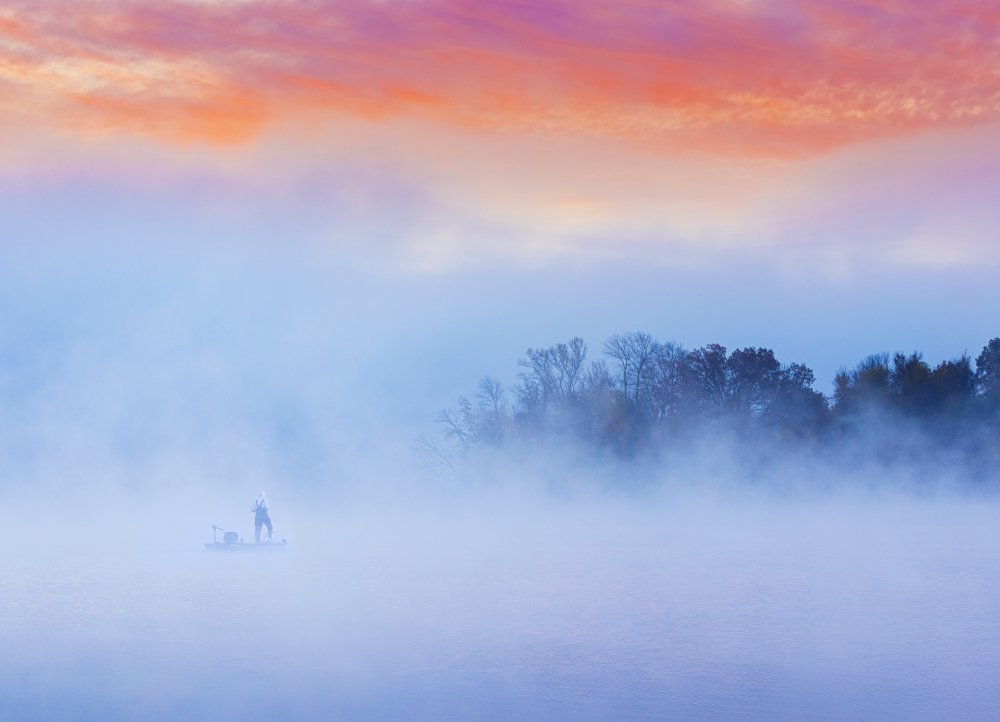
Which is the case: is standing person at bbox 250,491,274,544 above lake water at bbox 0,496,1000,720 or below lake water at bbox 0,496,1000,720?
above

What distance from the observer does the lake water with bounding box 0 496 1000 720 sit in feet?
40.8

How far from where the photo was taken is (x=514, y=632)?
55.2 ft

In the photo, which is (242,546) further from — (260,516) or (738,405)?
(738,405)

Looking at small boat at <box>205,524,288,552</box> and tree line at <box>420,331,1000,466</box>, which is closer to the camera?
small boat at <box>205,524,288,552</box>

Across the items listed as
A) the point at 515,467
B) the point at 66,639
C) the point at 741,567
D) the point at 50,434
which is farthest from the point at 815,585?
the point at 50,434

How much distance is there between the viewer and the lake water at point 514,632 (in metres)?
12.4

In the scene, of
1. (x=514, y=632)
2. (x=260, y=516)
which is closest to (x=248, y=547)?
(x=260, y=516)

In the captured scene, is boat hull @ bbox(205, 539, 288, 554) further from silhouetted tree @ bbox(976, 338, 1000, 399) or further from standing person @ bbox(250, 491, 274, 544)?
silhouetted tree @ bbox(976, 338, 1000, 399)

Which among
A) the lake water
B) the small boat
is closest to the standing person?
the small boat

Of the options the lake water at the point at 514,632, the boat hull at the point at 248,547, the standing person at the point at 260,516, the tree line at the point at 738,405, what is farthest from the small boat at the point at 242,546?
the tree line at the point at 738,405

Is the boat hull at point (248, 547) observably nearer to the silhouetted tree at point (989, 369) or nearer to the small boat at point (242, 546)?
the small boat at point (242, 546)

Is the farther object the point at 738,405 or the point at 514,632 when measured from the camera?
the point at 738,405

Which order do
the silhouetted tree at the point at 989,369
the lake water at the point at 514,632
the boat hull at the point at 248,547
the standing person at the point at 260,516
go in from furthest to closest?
1. the silhouetted tree at the point at 989,369
2. the standing person at the point at 260,516
3. the boat hull at the point at 248,547
4. the lake water at the point at 514,632

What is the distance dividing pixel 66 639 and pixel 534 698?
7571 millimetres
